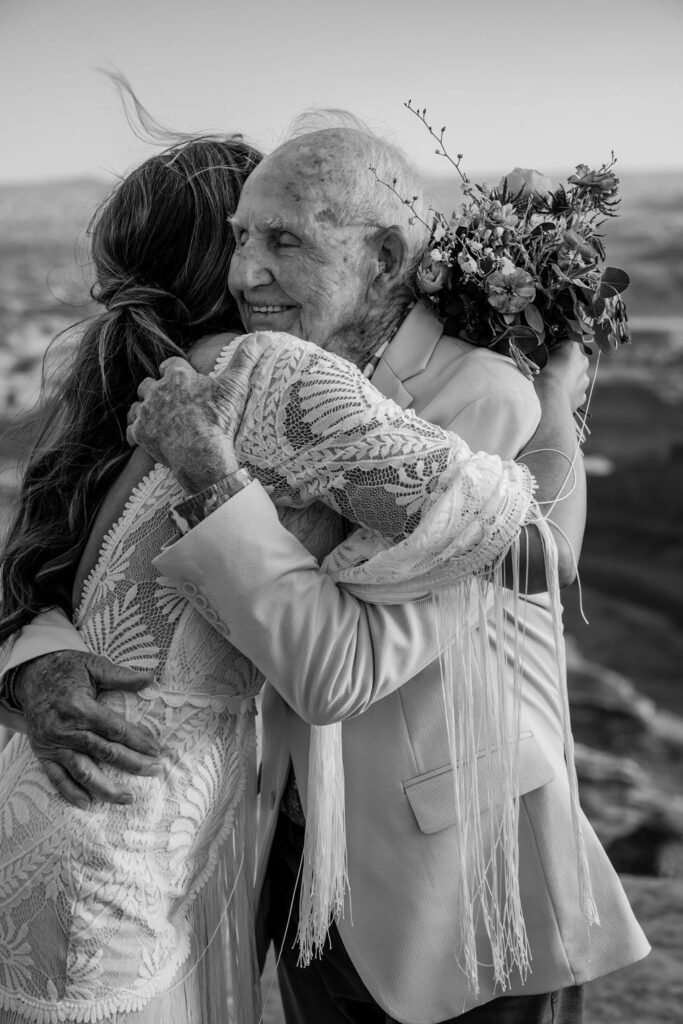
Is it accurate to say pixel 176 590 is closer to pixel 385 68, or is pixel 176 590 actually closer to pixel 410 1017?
pixel 410 1017

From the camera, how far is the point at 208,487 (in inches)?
54.4

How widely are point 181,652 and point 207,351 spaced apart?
1.43 feet

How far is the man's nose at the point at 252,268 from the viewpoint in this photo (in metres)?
1.56

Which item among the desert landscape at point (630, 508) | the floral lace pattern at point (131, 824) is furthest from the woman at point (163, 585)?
the desert landscape at point (630, 508)

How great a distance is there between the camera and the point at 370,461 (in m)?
1.35

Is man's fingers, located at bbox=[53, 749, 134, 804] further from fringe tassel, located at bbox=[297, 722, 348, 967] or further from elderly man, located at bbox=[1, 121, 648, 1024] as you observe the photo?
fringe tassel, located at bbox=[297, 722, 348, 967]

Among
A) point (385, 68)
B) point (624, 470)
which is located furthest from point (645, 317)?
point (385, 68)

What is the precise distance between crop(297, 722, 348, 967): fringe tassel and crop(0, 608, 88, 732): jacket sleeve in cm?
39

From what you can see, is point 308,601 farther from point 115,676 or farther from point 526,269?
point 526,269

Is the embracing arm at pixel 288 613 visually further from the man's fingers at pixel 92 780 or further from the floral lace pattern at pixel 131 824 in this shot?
the man's fingers at pixel 92 780

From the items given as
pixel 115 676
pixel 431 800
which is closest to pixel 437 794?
pixel 431 800

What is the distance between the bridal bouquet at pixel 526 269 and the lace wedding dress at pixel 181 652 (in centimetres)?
32

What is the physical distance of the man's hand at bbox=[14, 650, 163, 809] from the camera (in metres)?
1.41

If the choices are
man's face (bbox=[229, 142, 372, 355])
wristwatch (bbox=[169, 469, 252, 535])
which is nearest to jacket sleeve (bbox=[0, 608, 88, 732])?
wristwatch (bbox=[169, 469, 252, 535])
